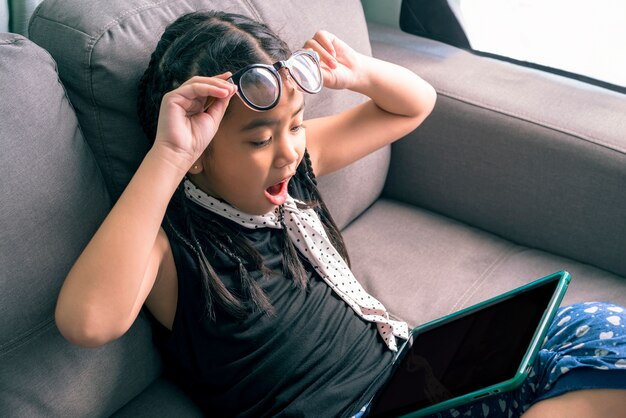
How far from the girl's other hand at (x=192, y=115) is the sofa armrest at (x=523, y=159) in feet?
2.46

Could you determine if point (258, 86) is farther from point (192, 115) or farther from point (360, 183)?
point (360, 183)

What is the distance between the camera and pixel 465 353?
1052 mm

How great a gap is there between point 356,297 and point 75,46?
24.4 inches

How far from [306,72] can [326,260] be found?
0.36 m

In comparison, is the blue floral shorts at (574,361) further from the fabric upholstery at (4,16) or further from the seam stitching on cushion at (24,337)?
the fabric upholstery at (4,16)

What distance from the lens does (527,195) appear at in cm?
156

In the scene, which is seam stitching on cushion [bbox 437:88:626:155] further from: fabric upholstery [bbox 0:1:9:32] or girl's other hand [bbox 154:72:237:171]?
fabric upholstery [bbox 0:1:9:32]

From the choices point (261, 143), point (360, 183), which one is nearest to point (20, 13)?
point (261, 143)

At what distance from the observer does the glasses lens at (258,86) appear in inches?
38.1

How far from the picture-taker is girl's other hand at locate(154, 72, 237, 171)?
969 mm

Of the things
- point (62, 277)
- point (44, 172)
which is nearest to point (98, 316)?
point (62, 277)

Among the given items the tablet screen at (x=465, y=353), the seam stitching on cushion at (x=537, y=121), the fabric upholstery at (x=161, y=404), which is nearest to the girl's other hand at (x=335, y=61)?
the seam stitching on cushion at (x=537, y=121)

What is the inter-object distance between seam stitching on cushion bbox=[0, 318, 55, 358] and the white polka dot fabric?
1.09 feet

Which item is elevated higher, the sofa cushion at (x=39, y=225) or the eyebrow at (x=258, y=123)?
the eyebrow at (x=258, y=123)
